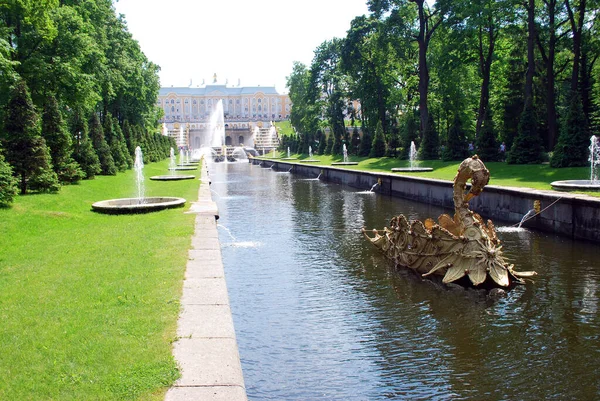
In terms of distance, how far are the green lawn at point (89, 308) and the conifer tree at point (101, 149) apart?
55.4 ft

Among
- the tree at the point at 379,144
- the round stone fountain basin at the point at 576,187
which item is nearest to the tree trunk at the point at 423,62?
the tree at the point at 379,144

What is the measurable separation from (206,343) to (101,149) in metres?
26.5

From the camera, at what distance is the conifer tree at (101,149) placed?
29375 millimetres

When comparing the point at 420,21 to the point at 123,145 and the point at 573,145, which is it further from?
the point at 123,145

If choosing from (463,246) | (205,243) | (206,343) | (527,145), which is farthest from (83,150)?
(206,343)

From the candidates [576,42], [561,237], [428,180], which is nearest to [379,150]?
[576,42]

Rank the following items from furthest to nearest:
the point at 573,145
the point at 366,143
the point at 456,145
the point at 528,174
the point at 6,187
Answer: the point at 366,143 → the point at 456,145 → the point at 573,145 → the point at 528,174 → the point at 6,187

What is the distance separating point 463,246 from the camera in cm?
918

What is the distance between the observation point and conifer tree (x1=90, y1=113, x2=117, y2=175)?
1156 inches

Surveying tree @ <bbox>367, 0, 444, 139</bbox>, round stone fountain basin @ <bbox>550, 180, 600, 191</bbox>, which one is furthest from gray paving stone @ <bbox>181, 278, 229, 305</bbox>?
tree @ <bbox>367, 0, 444, 139</bbox>

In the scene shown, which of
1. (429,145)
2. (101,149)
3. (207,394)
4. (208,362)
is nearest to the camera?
(207,394)

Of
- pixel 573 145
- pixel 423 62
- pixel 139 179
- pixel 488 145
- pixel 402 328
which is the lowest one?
pixel 402 328

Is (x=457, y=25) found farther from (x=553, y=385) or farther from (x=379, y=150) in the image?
(x=553, y=385)

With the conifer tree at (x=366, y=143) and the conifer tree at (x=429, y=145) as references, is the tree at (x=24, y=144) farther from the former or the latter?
the conifer tree at (x=366, y=143)
